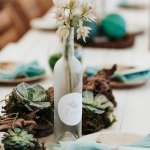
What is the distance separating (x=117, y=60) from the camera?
7.11ft

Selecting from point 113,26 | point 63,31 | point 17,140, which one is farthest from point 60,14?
point 113,26

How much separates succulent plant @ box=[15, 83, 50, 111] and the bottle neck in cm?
13

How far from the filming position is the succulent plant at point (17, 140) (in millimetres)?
1082

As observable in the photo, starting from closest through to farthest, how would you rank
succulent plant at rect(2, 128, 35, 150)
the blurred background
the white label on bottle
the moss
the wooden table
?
succulent plant at rect(2, 128, 35, 150)
the white label on bottle
the moss
the wooden table
the blurred background

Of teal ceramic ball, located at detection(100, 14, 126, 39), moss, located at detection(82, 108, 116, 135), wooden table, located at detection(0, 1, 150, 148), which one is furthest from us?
teal ceramic ball, located at detection(100, 14, 126, 39)

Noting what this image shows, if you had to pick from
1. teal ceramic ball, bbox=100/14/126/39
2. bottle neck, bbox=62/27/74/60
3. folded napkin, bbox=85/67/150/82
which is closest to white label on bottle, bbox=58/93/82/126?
bottle neck, bbox=62/27/74/60

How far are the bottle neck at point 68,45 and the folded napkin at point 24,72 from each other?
0.62 metres

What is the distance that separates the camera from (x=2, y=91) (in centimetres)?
172

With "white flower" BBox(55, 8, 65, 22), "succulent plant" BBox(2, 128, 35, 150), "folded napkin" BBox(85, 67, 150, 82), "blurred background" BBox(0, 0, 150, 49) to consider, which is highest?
"blurred background" BBox(0, 0, 150, 49)

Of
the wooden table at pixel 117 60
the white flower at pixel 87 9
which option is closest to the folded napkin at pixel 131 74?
the wooden table at pixel 117 60

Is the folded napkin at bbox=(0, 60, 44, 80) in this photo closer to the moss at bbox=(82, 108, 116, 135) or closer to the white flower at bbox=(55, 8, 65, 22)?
the moss at bbox=(82, 108, 116, 135)

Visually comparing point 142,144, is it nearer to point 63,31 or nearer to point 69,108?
point 69,108

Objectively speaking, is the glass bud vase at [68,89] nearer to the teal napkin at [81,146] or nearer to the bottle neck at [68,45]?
the bottle neck at [68,45]

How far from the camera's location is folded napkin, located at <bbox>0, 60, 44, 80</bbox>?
1804 millimetres
